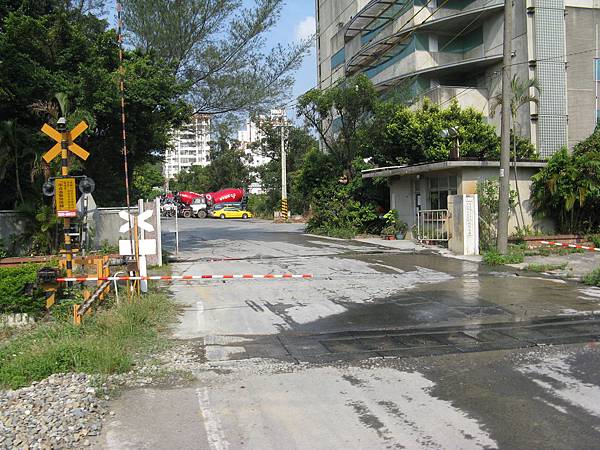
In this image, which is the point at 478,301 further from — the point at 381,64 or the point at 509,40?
the point at 381,64

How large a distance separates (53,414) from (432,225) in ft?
60.3

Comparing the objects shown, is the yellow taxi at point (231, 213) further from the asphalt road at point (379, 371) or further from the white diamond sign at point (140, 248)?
the white diamond sign at point (140, 248)

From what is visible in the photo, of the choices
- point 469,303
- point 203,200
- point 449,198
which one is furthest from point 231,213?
point 469,303

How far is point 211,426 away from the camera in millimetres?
4871

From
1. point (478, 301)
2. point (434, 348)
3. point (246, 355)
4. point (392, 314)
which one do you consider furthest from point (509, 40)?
point (246, 355)

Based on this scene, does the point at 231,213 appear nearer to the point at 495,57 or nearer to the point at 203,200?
the point at 203,200

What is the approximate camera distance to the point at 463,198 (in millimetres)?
18125

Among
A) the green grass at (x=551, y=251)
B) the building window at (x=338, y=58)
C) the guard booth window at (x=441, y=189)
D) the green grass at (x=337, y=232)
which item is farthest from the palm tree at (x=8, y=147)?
the building window at (x=338, y=58)

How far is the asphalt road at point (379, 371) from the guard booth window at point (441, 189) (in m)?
8.80

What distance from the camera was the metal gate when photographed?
2086cm

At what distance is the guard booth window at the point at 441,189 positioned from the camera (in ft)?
68.6

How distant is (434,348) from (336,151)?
2271 centimetres

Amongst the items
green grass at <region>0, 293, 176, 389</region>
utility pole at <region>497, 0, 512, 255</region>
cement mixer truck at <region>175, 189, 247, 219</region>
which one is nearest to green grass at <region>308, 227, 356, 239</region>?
utility pole at <region>497, 0, 512, 255</region>

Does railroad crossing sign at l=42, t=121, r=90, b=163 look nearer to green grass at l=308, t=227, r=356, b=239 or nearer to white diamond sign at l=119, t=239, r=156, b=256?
white diamond sign at l=119, t=239, r=156, b=256
